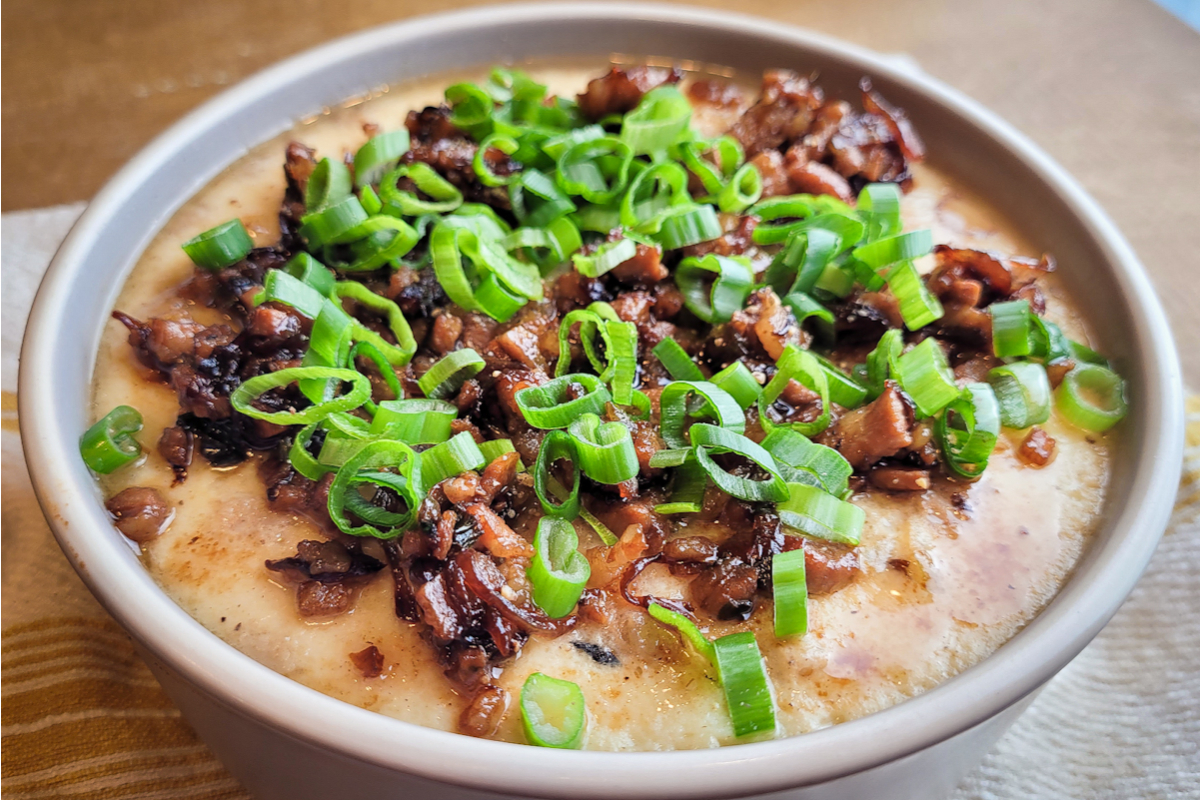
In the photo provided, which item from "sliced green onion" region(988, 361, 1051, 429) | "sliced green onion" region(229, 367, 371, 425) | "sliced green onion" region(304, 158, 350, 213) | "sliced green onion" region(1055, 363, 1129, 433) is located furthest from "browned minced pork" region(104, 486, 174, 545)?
"sliced green onion" region(1055, 363, 1129, 433)

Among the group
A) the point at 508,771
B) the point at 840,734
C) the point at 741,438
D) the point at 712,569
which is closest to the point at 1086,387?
the point at 741,438

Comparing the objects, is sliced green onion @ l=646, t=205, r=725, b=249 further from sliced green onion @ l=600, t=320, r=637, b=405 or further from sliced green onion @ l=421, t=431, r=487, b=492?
sliced green onion @ l=421, t=431, r=487, b=492

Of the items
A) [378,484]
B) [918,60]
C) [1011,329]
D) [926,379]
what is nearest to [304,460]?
[378,484]

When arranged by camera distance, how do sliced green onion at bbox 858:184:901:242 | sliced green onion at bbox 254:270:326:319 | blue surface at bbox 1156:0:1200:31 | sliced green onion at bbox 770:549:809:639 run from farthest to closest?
blue surface at bbox 1156:0:1200:31
sliced green onion at bbox 858:184:901:242
sliced green onion at bbox 254:270:326:319
sliced green onion at bbox 770:549:809:639

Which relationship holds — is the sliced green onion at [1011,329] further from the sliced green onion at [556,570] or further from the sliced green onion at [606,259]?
the sliced green onion at [556,570]

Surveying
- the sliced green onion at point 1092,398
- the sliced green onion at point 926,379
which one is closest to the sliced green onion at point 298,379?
the sliced green onion at point 926,379

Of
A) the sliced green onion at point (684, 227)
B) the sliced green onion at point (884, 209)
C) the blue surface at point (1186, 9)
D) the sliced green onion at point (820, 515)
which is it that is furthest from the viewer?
the blue surface at point (1186, 9)
